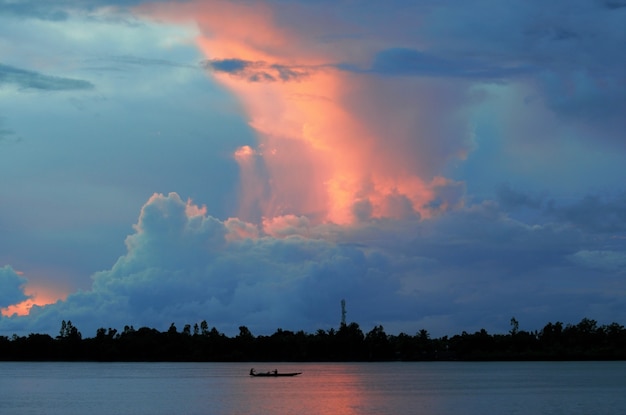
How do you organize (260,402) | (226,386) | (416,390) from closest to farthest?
(260,402) < (416,390) < (226,386)

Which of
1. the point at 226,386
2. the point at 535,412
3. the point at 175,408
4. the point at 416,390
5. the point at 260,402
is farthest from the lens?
the point at 226,386

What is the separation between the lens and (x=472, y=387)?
5049 inches

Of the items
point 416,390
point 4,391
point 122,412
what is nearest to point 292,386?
point 416,390

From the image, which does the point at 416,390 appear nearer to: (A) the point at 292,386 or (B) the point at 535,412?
(A) the point at 292,386

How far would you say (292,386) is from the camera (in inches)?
5394

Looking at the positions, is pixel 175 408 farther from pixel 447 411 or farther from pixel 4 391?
pixel 4 391

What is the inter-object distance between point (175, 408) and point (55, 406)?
14949 millimetres

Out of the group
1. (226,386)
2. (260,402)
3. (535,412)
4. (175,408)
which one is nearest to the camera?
(535,412)

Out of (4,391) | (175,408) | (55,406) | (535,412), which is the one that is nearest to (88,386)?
(4,391)

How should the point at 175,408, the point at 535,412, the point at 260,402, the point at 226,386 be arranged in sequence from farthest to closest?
the point at 226,386 < the point at 260,402 < the point at 175,408 < the point at 535,412

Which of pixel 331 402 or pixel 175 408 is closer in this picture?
pixel 175 408

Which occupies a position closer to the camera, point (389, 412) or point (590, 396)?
point (389, 412)

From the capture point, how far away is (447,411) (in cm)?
8669

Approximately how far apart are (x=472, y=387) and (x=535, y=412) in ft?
151
